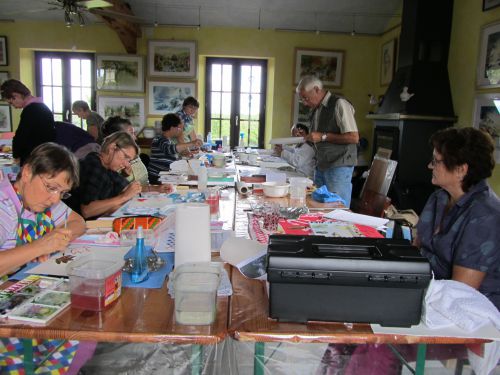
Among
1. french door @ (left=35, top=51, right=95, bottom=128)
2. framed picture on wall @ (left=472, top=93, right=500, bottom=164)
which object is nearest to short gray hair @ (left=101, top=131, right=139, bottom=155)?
framed picture on wall @ (left=472, top=93, right=500, bottom=164)

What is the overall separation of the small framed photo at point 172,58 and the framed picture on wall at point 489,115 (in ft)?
12.9

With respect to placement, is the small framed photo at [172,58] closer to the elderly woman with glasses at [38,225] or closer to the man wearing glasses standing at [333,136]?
the man wearing glasses standing at [333,136]

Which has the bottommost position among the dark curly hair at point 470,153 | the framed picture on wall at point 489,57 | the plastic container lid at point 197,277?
the plastic container lid at point 197,277

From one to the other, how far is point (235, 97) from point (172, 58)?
113 centimetres

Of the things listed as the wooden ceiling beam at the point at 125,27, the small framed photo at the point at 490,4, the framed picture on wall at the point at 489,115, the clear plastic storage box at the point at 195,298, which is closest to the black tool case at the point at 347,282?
the clear plastic storage box at the point at 195,298

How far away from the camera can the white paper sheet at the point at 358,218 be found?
194 centimetres

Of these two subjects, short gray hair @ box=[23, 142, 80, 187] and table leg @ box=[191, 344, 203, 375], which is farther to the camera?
short gray hair @ box=[23, 142, 80, 187]

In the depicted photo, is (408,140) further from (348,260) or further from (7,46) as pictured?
(7,46)

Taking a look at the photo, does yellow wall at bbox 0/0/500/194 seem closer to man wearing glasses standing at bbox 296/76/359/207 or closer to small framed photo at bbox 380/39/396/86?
small framed photo at bbox 380/39/396/86

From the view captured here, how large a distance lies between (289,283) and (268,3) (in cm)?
570

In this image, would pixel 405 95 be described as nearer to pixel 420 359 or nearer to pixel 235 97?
pixel 235 97

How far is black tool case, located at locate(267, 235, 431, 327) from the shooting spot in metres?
0.96

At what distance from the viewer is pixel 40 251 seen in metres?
1.30

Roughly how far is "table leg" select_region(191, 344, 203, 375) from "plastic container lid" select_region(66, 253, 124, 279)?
0.35 m
